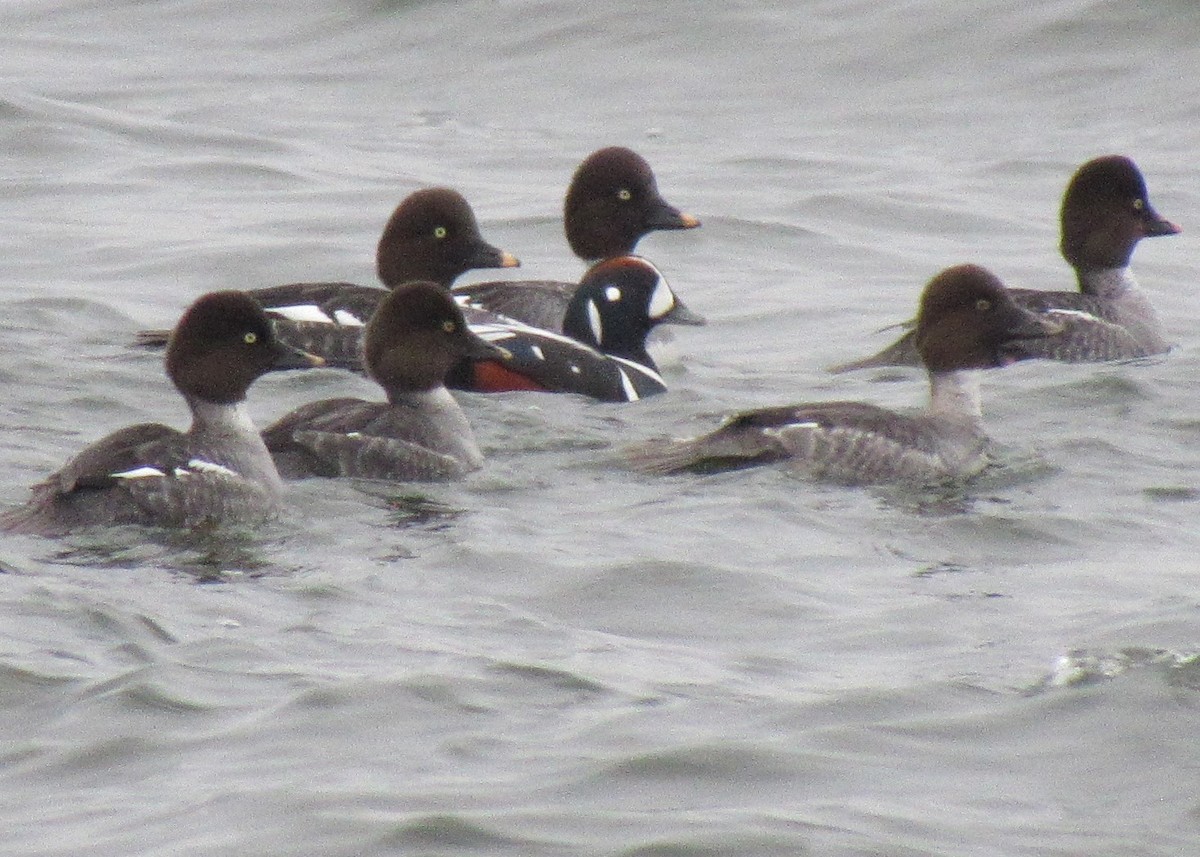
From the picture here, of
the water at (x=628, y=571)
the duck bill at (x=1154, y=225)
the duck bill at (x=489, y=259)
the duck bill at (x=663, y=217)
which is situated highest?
the duck bill at (x=663, y=217)

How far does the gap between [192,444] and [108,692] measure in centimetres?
219

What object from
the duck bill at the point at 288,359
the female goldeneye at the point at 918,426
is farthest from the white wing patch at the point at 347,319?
the duck bill at the point at 288,359

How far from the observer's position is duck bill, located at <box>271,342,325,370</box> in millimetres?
9367

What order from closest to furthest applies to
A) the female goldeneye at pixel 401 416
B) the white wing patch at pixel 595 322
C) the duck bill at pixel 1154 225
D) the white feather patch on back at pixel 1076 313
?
the female goldeneye at pixel 401 416, the white wing patch at pixel 595 322, the white feather patch on back at pixel 1076 313, the duck bill at pixel 1154 225

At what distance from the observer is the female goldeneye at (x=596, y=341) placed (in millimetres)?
11578

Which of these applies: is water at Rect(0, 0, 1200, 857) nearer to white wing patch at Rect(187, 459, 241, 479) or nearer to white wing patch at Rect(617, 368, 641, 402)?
white wing patch at Rect(617, 368, 641, 402)

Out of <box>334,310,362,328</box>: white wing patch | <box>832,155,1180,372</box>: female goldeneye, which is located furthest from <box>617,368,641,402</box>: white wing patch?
<box>832,155,1180,372</box>: female goldeneye

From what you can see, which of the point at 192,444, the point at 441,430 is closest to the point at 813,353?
the point at 441,430

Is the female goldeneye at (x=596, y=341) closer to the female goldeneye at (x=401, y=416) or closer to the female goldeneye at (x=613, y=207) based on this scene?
the female goldeneye at (x=401, y=416)

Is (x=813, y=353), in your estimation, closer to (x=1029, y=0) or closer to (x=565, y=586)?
(x=565, y=586)

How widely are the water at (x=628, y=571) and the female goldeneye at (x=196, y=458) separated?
15cm

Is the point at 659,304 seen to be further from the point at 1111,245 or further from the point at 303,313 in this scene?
the point at 1111,245

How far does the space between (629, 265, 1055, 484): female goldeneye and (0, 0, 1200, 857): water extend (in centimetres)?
14

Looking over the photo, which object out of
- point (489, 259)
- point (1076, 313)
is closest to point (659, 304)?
point (489, 259)
